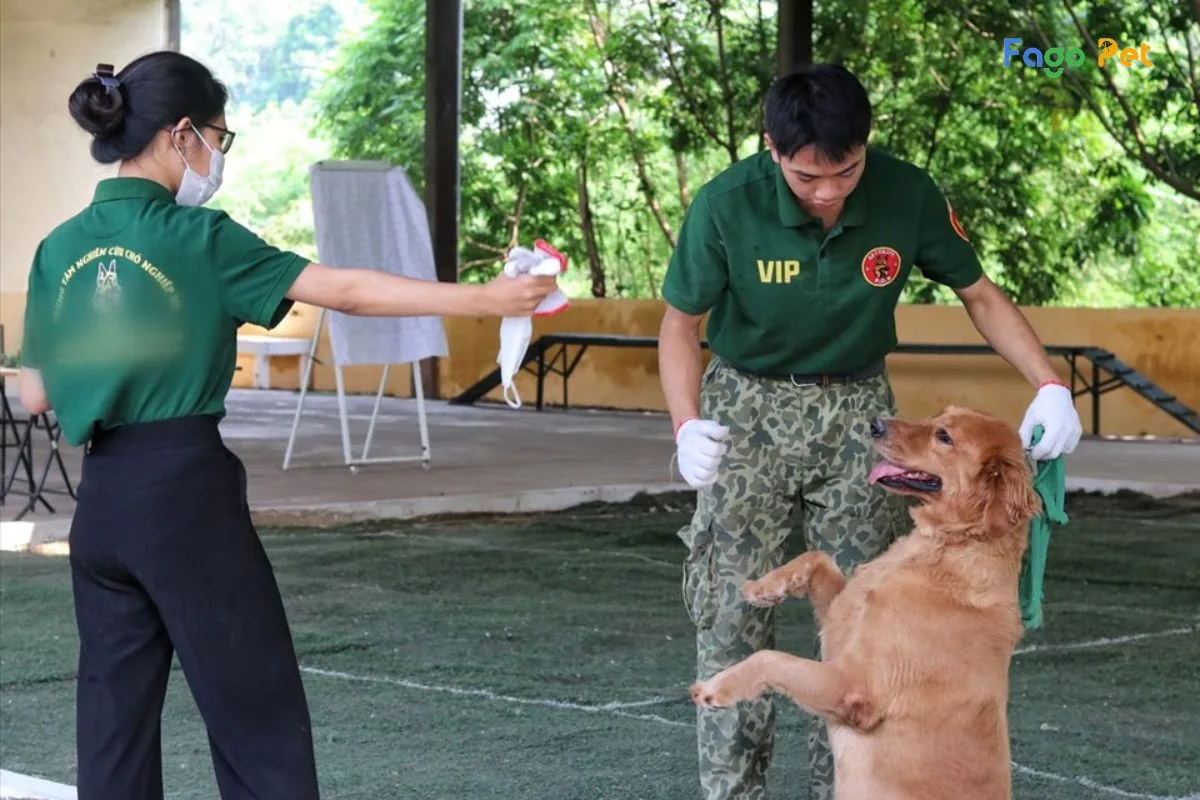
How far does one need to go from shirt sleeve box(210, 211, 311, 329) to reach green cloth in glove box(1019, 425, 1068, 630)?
1.88 meters

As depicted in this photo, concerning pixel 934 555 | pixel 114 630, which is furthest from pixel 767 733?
pixel 114 630

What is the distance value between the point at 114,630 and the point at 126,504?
31cm

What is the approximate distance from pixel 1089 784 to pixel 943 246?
2.04 m

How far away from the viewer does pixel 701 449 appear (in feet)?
13.8

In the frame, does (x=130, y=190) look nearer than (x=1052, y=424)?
Yes

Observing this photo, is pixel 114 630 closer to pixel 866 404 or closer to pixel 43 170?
pixel 866 404

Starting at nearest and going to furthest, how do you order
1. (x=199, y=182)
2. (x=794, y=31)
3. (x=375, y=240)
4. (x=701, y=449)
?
(x=199, y=182)
(x=701, y=449)
(x=375, y=240)
(x=794, y=31)

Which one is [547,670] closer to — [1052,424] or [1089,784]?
[1089,784]

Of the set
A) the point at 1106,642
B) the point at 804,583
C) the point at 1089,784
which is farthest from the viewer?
the point at 1106,642

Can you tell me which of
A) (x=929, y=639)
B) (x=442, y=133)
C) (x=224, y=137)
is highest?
(x=442, y=133)

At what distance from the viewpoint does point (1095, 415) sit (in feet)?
56.2

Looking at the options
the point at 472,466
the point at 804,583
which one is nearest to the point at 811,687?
the point at 804,583

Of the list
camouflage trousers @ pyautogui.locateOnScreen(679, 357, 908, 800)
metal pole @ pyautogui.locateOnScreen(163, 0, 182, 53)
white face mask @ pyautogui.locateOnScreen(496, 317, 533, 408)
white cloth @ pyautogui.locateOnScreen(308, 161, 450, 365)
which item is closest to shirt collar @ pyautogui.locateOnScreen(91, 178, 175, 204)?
white face mask @ pyautogui.locateOnScreen(496, 317, 533, 408)

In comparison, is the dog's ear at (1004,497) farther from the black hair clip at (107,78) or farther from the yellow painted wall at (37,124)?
the yellow painted wall at (37,124)
